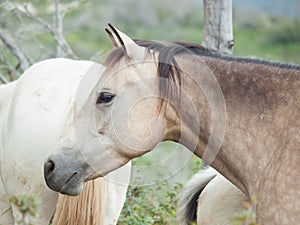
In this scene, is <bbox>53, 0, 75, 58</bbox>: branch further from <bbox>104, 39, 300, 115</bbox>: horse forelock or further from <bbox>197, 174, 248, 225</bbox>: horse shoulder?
<bbox>104, 39, 300, 115</bbox>: horse forelock

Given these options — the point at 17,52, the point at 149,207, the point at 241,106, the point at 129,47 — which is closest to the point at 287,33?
the point at 17,52

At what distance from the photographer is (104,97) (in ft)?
12.3

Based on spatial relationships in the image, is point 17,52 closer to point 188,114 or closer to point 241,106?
point 188,114

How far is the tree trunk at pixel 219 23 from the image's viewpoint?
19.1ft

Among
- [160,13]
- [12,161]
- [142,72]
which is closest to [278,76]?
[142,72]

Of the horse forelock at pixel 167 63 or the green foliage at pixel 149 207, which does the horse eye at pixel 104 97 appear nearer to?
the horse forelock at pixel 167 63

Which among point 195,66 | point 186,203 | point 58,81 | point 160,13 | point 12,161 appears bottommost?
point 160,13

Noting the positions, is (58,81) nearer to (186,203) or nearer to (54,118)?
(54,118)

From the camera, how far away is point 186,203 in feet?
15.0

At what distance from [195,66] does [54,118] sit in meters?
1.02

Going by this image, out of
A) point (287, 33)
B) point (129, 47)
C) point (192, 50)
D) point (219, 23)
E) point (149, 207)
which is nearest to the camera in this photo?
point (129, 47)

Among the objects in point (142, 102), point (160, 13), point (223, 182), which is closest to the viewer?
point (142, 102)

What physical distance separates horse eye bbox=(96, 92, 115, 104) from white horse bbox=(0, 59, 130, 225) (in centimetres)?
63

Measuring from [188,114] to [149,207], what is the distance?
91.4 inches
